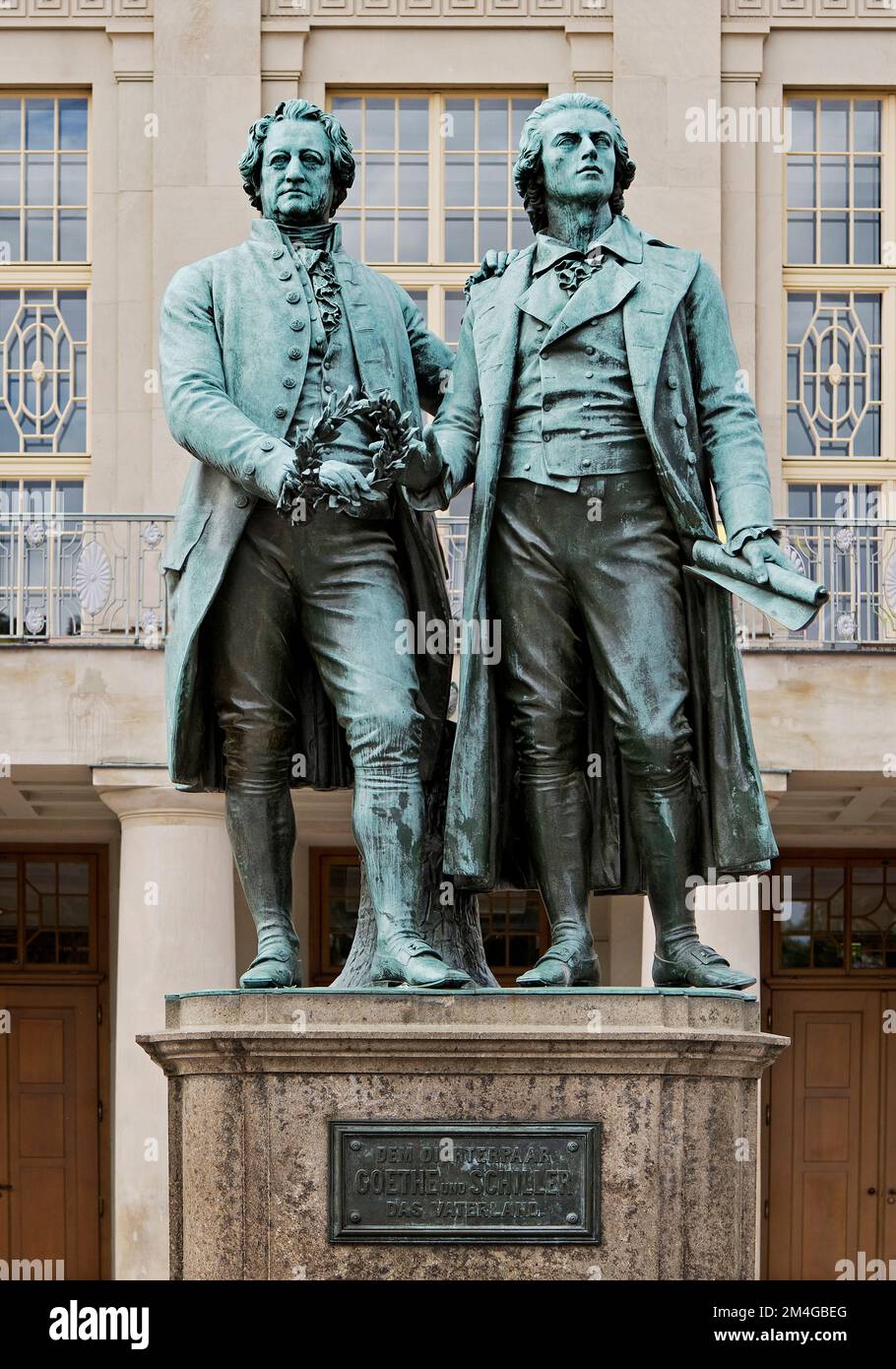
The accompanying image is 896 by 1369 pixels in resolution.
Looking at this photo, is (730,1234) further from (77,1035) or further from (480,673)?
(77,1035)

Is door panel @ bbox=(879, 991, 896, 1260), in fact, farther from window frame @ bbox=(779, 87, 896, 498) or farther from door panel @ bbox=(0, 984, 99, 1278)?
door panel @ bbox=(0, 984, 99, 1278)

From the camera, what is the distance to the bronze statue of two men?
788 cm

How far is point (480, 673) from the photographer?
7.92 meters

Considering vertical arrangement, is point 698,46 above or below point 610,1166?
above

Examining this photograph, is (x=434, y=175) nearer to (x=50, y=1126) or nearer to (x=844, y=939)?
(x=844, y=939)

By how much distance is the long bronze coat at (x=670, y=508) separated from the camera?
7914 millimetres

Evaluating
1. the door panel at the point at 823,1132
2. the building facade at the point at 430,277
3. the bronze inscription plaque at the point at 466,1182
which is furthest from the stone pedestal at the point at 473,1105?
the door panel at the point at 823,1132

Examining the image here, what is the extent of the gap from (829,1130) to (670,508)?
1985 centimetres

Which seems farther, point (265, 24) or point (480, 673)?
point (265, 24)

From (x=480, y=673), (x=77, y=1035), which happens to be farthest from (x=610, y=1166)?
(x=77, y=1035)

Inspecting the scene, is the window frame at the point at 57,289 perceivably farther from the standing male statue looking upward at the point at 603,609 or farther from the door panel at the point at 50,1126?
the standing male statue looking upward at the point at 603,609

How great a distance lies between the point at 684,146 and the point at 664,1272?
19.1m

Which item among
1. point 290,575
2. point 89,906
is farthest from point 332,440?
point 89,906

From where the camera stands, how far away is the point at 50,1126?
26812 millimetres
